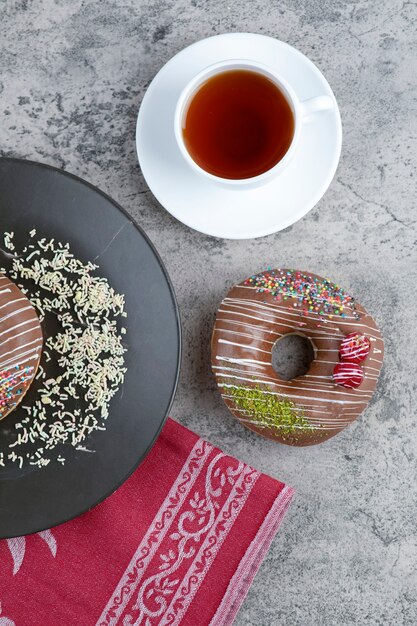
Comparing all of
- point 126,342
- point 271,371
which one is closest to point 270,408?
point 271,371

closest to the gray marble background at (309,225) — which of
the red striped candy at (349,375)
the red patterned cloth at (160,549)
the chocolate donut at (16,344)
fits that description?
the red patterned cloth at (160,549)

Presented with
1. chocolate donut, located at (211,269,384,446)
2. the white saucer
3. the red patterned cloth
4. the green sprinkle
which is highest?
the white saucer

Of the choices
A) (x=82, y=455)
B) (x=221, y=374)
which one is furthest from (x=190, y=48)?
(x=82, y=455)

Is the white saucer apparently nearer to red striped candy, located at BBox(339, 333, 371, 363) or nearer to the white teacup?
the white teacup

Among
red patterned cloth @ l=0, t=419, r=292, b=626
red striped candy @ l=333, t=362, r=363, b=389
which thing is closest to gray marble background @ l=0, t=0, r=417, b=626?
red patterned cloth @ l=0, t=419, r=292, b=626

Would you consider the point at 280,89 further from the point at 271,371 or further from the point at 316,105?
the point at 271,371

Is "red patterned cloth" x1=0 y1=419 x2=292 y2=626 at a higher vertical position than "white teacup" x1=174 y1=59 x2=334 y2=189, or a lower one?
lower
